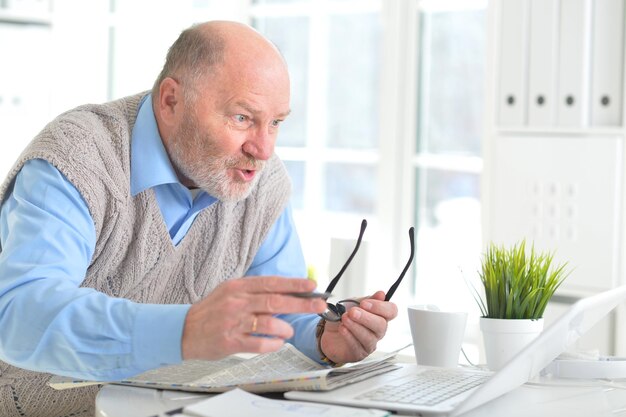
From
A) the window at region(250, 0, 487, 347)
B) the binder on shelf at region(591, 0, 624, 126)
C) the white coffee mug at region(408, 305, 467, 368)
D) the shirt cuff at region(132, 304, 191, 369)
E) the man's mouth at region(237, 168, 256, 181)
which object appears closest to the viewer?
the shirt cuff at region(132, 304, 191, 369)

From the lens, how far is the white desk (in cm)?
121

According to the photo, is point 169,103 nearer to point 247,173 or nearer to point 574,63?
point 247,173

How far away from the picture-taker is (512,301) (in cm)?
151

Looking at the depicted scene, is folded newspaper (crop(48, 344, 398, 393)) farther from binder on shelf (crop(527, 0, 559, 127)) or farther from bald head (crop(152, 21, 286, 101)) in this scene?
binder on shelf (crop(527, 0, 559, 127))

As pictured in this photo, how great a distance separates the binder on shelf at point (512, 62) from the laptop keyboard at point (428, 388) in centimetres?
170

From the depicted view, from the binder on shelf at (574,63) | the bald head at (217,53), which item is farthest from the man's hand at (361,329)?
the binder on shelf at (574,63)

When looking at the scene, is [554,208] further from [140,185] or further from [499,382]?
[499,382]

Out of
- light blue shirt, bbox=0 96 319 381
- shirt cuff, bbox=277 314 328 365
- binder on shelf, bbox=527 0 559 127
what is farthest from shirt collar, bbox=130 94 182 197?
binder on shelf, bbox=527 0 559 127

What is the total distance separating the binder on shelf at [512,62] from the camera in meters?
2.89

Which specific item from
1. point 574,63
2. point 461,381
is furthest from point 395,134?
point 461,381

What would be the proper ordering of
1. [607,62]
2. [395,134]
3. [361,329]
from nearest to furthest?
[361,329] < [607,62] < [395,134]

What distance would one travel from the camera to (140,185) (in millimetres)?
1691

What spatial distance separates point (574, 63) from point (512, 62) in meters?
0.21

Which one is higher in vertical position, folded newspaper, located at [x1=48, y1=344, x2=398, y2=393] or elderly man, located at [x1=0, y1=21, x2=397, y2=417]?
elderly man, located at [x1=0, y1=21, x2=397, y2=417]
